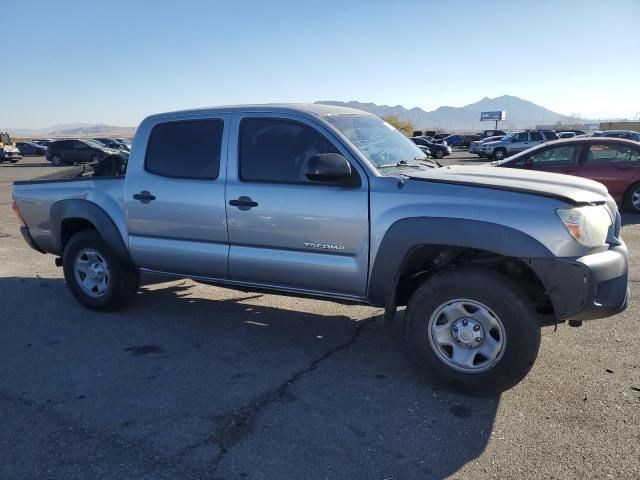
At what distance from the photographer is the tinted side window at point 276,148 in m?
4.20

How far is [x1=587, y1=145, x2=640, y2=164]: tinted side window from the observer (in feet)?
35.7

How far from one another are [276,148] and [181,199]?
0.99 meters

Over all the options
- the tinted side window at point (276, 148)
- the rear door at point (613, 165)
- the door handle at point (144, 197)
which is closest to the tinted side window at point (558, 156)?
the rear door at point (613, 165)

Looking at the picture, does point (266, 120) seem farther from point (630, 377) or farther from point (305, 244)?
point (630, 377)

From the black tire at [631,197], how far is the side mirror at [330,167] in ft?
30.9

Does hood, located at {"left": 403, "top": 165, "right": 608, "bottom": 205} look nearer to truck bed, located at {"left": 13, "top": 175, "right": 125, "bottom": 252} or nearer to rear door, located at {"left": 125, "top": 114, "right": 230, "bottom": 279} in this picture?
rear door, located at {"left": 125, "top": 114, "right": 230, "bottom": 279}

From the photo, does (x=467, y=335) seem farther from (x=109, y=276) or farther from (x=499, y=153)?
(x=499, y=153)

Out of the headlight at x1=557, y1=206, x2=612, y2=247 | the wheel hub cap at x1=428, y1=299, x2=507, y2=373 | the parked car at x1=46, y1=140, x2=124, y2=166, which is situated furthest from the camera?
the parked car at x1=46, y1=140, x2=124, y2=166

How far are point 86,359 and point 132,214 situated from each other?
1373 mm

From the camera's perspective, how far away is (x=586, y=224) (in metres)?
3.40

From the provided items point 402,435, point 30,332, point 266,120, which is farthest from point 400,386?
point 30,332

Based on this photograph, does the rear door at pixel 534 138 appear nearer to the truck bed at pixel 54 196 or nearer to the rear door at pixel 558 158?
the rear door at pixel 558 158

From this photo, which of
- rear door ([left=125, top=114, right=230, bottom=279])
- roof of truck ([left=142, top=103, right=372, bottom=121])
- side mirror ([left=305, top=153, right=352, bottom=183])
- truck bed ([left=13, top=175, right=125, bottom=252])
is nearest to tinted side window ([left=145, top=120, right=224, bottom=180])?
rear door ([left=125, top=114, right=230, bottom=279])

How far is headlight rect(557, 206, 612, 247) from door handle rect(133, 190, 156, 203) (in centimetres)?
339
